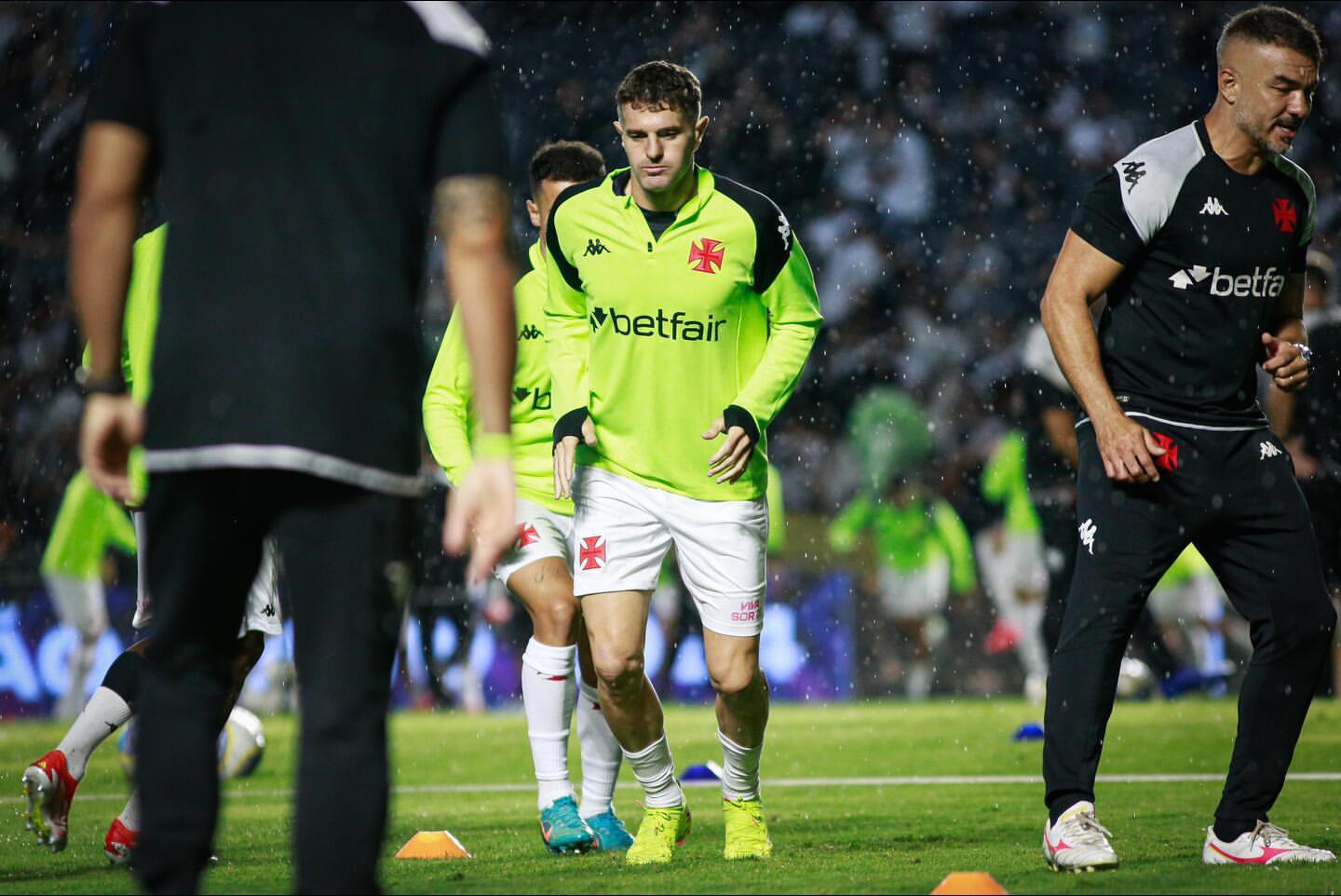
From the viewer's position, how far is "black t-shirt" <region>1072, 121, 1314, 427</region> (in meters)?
4.84

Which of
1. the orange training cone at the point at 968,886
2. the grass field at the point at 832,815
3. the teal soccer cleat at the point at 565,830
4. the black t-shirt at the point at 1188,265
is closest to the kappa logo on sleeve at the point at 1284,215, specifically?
the black t-shirt at the point at 1188,265

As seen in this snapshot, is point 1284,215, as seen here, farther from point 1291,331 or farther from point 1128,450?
point 1128,450

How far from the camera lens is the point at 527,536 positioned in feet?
20.1

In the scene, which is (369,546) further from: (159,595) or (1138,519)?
(1138,519)

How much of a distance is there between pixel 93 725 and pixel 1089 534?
322 cm

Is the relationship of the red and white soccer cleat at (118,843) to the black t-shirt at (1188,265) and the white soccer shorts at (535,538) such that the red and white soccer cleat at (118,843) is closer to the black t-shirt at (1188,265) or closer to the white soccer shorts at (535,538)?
the white soccer shorts at (535,538)

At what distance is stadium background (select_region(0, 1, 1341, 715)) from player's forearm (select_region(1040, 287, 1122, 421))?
12312 mm

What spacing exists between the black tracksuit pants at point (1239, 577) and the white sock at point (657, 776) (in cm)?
124

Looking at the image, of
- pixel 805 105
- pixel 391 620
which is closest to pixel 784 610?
pixel 805 105

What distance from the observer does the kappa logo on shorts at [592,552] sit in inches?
215

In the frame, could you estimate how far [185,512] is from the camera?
111 inches

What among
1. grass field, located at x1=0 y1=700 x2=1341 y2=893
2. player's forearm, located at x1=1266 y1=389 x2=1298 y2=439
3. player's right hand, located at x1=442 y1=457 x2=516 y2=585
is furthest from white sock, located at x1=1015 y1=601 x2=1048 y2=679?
player's right hand, located at x1=442 y1=457 x2=516 y2=585

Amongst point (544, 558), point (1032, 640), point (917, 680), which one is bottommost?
point (917, 680)

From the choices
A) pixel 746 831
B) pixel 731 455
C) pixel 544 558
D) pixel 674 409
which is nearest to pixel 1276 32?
pixel 731 455
